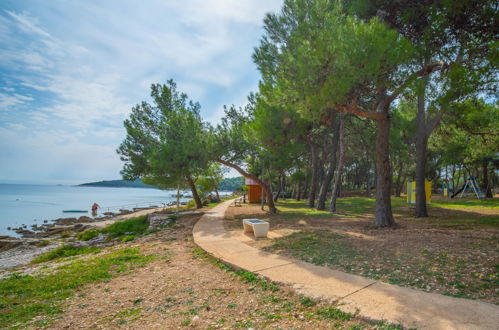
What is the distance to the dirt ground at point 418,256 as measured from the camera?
3.86m

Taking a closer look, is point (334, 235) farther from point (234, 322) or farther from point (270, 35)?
point (270, 35)

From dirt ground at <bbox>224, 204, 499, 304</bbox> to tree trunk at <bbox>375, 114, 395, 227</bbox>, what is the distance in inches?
28.3

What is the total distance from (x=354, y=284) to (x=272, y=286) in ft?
3.74

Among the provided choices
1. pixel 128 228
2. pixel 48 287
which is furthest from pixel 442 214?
pixel 128 228

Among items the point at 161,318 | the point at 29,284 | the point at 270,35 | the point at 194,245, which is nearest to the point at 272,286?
the point at 161,318

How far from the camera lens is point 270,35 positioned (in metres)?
12.9

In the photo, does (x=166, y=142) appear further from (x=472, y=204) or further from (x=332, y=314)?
(x=472, y=204)

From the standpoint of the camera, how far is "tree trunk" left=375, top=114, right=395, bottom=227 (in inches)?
352

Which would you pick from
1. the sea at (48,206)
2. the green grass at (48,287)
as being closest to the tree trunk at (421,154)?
the green grass at (48,287)

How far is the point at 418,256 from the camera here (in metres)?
5.24

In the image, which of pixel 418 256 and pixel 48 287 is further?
pixel 418 256

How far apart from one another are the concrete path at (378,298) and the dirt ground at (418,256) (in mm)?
360

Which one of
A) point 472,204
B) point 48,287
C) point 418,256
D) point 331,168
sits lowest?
point 48,287

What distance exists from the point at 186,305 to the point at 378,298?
7.97 ft
